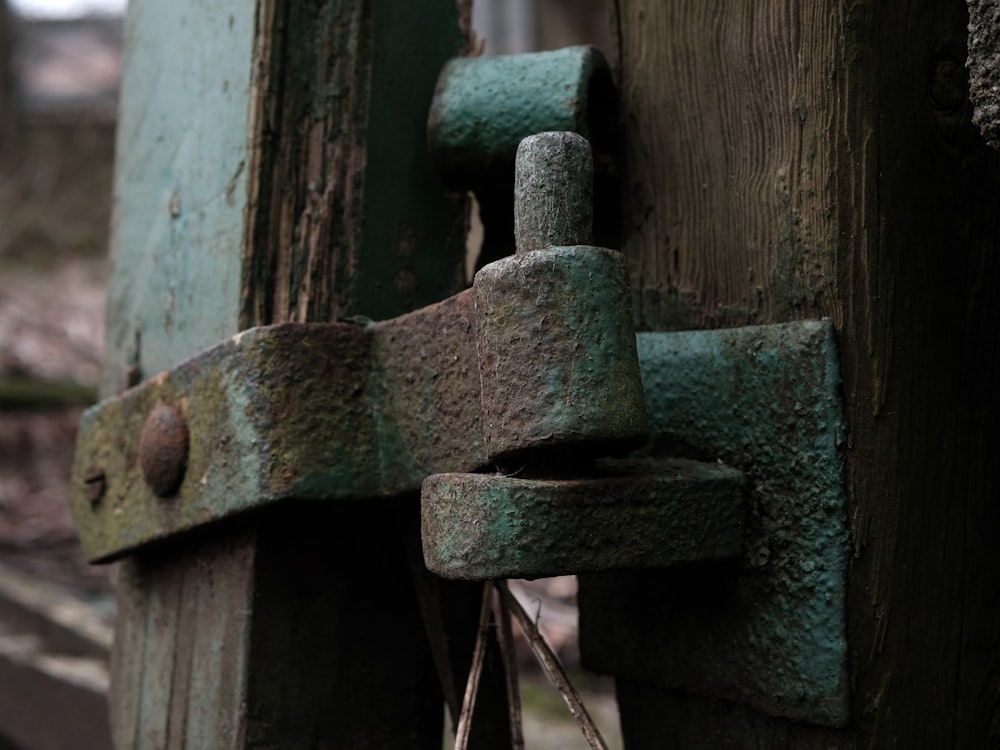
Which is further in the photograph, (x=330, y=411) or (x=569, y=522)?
(x=330, y=411)

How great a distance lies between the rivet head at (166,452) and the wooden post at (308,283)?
6cm

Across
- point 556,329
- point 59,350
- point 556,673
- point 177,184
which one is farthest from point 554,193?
point 59,350

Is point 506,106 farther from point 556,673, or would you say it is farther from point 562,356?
point 556,673

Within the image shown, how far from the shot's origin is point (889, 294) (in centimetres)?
77

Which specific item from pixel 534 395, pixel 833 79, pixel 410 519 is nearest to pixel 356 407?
pixel 410 519

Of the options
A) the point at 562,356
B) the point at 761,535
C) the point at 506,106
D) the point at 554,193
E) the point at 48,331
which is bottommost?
the point at 761,535

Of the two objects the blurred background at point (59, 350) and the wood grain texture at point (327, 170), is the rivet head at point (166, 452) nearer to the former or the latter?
the wood grain texture at point (327, 170)

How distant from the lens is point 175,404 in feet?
3.09

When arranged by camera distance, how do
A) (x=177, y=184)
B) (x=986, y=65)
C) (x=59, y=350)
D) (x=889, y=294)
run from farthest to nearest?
1. (x=59, y=350)
2. (x=177, y=184)
3. (x=889, y=294)
4. (x=986, y=65)

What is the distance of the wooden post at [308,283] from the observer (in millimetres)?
899

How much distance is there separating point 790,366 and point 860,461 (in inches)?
3.3

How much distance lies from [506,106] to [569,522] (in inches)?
15.4

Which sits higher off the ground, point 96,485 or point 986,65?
point 986,65

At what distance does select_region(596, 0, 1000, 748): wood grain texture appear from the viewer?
2.49ft
